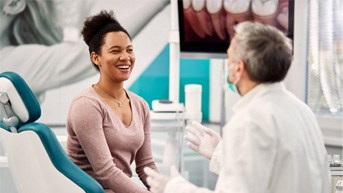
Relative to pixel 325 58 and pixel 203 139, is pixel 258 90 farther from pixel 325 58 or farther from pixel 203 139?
pixel 325 58

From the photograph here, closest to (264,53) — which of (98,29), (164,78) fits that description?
(98,29)

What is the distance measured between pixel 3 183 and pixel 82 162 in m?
0.79

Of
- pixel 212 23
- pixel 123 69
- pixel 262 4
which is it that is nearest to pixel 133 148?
pixel 123 69

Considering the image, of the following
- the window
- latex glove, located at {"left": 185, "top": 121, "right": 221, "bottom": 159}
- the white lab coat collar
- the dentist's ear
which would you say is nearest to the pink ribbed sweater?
Answer: latex glove, located at {"left": 185, "top": 121, "right": 221, "bottom": 159}

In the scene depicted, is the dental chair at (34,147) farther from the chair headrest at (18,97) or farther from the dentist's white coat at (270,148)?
the dentist's white coat at (270,148)

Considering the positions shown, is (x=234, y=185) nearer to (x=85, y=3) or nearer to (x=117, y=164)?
(x=117, y=164)

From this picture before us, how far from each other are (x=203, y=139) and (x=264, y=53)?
678mm

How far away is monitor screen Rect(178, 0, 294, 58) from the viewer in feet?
9.26

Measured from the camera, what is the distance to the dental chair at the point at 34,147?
1779 mm

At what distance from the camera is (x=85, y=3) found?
3.58 m

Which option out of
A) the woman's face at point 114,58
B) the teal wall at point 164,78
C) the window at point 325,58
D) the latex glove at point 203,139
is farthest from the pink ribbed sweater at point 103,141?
the window at point 325,58

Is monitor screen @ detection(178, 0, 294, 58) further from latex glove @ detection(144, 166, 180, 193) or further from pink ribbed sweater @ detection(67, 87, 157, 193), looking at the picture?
latex glove @ detection(144, 166, 180, 193)

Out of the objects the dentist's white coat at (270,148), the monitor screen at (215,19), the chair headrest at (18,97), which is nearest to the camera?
the dentist's white coat at (270,148)

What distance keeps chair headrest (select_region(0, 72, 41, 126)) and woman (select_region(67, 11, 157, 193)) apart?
198 mm
